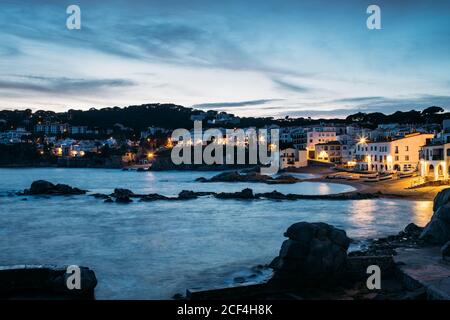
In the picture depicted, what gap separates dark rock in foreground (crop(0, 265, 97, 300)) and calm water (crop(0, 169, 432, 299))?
5.68ft

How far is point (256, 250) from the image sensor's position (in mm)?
19172

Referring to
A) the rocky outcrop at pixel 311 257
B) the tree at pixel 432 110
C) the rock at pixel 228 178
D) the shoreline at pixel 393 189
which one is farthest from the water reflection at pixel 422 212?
the tree at pixel 432 110

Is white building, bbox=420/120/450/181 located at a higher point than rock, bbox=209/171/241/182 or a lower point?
higher

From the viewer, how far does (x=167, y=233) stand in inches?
975

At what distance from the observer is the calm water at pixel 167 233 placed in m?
15.7

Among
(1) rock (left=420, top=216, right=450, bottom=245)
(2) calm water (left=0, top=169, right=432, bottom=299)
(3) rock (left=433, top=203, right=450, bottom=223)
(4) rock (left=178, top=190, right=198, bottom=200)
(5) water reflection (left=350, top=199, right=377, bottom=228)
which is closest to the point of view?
(1) rock (left=420, top=216, right=450, bottom=245)

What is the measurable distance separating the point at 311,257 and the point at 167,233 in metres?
13.6

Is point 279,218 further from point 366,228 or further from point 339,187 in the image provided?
point 339,187

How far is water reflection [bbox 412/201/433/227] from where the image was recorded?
23969 mm

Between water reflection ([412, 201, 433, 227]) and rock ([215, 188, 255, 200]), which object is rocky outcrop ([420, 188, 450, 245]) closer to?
water reflection ([412, 201, 433, 227])

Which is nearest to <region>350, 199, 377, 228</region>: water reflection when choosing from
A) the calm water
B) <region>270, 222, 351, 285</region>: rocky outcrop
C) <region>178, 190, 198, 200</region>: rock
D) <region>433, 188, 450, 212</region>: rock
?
the calm water

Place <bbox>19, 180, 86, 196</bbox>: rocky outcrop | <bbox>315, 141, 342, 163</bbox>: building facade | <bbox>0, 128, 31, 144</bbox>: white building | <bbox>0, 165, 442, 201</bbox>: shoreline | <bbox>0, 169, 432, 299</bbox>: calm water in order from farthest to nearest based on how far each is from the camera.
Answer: <bbox>0, 128, 31, 144</bbox>: white building
<bbox>315, 141, 342, 163</bbox>: building facade
<bbox>19, 180, 86, 196</bbox>: rocky outcrop
<bbox>0, 165, 442, 201</bbox>: shoreline
<bbox>0, 169, 432, 299</bbox>: calm water

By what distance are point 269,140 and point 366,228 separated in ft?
291

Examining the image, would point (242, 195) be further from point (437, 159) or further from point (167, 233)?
point (167, 233)
